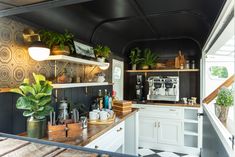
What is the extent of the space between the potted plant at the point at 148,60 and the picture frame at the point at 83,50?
1.62m

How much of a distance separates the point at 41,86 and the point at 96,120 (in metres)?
0.90

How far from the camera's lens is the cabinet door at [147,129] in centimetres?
377

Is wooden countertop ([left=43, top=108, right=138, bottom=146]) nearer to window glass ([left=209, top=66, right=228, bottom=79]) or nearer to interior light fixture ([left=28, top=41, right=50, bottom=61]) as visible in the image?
interior light fixture ([left=28, top=41, right=50, bottom=61])

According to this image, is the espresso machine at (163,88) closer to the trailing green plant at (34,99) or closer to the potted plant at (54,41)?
the potted plant at (54,41)

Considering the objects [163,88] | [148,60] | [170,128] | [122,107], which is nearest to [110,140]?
[122,107]

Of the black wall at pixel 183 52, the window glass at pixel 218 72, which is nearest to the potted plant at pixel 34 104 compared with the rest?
the black wall at pixel 183 52

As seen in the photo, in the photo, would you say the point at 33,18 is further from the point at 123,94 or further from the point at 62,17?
the point at 123,94

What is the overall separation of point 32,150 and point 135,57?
11.3 feet

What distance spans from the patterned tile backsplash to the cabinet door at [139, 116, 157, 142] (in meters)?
2.49

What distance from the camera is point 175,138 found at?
3.64 m

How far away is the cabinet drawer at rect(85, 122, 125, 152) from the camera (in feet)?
6.12

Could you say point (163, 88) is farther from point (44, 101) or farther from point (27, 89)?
point (27, 89)

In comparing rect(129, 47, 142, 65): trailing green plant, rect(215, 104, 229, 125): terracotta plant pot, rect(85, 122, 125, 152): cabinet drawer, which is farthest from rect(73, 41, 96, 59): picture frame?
rect(215, 104, 229, 125): terracotta plant pot

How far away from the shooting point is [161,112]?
3.74 m
